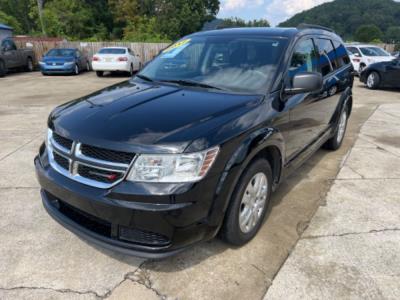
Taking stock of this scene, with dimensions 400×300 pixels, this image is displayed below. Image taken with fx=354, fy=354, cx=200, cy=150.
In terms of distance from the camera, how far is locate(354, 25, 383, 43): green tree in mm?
42562

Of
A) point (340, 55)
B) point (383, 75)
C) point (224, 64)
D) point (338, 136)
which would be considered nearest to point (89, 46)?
point (383, 75)

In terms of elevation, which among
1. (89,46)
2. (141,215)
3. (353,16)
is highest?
(353,16)

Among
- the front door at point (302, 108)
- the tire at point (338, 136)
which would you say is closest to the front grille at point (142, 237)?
the front door at point (302, 108)

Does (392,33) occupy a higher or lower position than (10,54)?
higher

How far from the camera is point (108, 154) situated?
2.35 meters

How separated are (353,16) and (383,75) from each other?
4336 centimetres

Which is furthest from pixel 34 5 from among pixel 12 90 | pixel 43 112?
pixel 43 112

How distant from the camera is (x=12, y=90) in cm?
1201

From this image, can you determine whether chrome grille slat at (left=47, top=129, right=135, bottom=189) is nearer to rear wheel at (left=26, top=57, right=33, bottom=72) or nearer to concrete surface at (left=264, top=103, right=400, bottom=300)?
concrete surface at (left=264, top=103, right=400, bottom=300)

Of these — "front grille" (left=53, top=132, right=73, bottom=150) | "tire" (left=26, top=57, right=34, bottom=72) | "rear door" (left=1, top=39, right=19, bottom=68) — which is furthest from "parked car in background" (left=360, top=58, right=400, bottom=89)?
"tire" (left=26, top=57, right=34, bottom=72)

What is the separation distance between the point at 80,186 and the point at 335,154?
14.0 ft

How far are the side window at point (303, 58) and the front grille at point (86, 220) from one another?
2.16m

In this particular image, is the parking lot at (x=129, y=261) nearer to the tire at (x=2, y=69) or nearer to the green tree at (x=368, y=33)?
the tire at (x=2, y=69)

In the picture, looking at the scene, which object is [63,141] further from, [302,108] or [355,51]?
[355,51]
